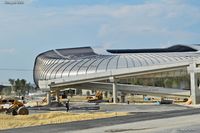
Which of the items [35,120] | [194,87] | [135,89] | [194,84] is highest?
[194,84]

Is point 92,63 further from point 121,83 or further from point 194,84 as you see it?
point 194,84

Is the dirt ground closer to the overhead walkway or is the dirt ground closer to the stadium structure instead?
the stadium structure

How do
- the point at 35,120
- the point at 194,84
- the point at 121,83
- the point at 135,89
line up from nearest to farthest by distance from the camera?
the point at 35,120 < the point at 194,84 < the point at 135,89 < the point at 121,83

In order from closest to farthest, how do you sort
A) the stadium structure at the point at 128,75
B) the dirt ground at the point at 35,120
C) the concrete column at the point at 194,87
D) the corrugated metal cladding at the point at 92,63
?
the dirt ground at the point at 35,120 → the concrete column at the point at 194,87 → the stadium structure at the point at 128,75 → the corrugated metal cladding at the point at 92,63

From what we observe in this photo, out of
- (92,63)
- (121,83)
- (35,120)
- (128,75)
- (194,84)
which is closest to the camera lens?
(35,120)

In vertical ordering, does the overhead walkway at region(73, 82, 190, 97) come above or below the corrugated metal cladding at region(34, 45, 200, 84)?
below

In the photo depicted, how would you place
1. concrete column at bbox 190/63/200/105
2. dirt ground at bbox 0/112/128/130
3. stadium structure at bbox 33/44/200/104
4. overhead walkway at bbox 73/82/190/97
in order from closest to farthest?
dirt ground at bbox 0/112/128/130 < concrete column at bbox 190/63/200/105 < stadium structure at bbox 33/44/200/104 < overhead walkway at bbox 73/82/190/97

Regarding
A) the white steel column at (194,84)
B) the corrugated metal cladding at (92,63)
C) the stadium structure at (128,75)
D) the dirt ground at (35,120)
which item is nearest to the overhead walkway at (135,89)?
the stadium structure at (128,75)

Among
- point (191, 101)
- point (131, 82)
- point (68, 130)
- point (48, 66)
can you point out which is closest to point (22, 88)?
point (48, 66)

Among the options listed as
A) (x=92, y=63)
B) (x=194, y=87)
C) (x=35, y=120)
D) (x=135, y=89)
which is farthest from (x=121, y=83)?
(x=35, y=120)

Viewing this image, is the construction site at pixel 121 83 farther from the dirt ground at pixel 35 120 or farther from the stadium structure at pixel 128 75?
the dirt ground at pixel 35 120

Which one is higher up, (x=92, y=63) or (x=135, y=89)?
(x=92, y=63)

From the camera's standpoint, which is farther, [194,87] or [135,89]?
[135,89]

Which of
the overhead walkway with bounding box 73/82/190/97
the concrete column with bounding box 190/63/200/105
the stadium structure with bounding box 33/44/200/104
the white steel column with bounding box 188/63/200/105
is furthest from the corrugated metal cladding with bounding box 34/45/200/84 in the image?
the concrete column with bounding box 190/63/200/105
